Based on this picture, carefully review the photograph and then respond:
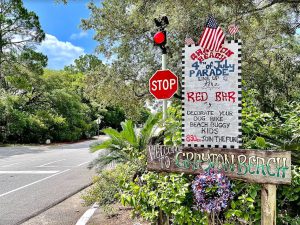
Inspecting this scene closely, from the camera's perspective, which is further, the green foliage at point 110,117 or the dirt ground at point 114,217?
the green foliage at point 110,117

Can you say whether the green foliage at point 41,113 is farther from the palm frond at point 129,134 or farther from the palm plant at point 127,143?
the palm frond at point 129,134

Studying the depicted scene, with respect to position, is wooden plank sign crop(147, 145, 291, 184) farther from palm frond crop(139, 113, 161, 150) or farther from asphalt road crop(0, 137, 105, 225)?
asphalt road crop(0, 137, 105, 225)

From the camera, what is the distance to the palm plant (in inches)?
202

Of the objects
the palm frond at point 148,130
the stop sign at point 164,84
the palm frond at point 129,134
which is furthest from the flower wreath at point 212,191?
the stop sign at point 164,84

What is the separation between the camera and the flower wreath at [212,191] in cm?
349

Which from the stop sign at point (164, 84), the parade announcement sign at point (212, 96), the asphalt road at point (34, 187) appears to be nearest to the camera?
the parade announcement sign at point (212, 96)

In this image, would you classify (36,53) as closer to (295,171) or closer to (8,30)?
(8,30)

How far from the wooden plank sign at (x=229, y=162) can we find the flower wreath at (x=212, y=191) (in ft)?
0.26

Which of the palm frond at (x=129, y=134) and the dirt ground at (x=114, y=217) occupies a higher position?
the palm frond at (x=129, y=134)

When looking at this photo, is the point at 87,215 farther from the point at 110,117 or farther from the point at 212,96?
the point at 110,117

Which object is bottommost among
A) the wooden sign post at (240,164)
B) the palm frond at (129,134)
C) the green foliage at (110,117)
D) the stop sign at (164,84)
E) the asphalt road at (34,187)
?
the asphalt road at (34,187)

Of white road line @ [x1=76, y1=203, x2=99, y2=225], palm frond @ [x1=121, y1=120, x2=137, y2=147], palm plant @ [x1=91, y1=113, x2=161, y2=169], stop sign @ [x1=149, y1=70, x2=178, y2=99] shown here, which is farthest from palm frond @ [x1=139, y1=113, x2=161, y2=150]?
white road line @ [x1=76, y1=203, x2=99, y2=225]

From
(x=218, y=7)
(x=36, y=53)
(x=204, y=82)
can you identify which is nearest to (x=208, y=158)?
(x=204, y=82)

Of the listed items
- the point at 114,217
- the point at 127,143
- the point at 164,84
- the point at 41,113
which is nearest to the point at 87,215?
the point at 114,217
